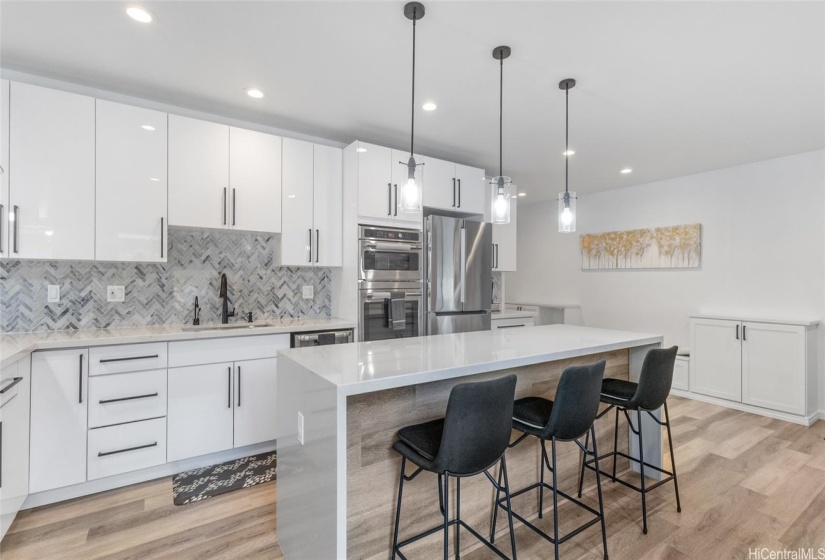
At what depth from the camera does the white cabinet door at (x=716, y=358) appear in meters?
4.15

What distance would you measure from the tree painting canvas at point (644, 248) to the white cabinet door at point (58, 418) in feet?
18.7

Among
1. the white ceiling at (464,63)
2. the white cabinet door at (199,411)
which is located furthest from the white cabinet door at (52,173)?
the white cabinet door at (199,411)

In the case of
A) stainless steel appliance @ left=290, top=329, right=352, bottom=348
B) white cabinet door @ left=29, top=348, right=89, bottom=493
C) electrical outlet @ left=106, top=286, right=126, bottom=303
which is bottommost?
white cabinet door @ left=29, top=348, right=89, bottom=493

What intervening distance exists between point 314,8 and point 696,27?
1907 millimetres

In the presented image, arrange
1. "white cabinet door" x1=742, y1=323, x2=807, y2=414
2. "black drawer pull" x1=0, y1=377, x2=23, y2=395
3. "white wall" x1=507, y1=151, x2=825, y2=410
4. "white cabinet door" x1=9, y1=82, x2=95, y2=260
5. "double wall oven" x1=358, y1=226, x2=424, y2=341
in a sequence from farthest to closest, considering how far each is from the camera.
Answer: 1. "white wall" x1=507, y1=151, x2=825, y2=410
2. "white cabinet door" x1=742, y1=323, x2=807, y2=414
3. "double wall oven" x1=358, y1=226, x2=424, y2=341
4. "white cabinet door" x1=9, y1=82, x2=95, y2=260
5. "black drawer pull" x1=0, y1=377, x2=23, y2=395

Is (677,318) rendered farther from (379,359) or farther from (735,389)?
(379,359)

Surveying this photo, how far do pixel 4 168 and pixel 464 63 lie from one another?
9.08 ft

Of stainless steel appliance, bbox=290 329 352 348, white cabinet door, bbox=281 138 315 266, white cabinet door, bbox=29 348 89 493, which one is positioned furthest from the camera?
white cabinet door, bbox=281 138 315 266

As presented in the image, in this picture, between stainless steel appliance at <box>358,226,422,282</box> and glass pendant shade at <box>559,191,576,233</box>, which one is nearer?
glass pendant shade at <box>559,191,576,233</box>

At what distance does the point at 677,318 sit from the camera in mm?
4871

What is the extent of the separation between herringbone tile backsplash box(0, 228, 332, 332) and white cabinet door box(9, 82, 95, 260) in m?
0.36

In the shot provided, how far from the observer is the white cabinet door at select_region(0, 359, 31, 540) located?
6.27 ft

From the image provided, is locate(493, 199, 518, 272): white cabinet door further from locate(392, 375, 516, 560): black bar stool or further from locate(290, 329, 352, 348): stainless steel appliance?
locate(392, 375, 516, 560): black bar stool

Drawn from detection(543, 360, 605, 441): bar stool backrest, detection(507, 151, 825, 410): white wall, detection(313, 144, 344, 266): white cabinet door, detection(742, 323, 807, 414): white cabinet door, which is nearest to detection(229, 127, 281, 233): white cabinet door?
detection(313, 144, 344, 266): white cabinet door
